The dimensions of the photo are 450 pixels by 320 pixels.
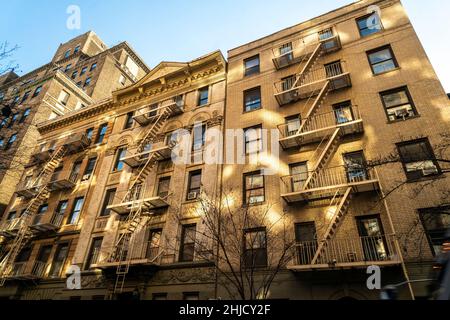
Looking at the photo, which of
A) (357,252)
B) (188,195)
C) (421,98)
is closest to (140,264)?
(188,195)

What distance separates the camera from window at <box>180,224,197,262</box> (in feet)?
52.9

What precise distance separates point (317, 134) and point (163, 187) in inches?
415

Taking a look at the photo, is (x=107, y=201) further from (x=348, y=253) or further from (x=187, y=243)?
(x=348, y=253)

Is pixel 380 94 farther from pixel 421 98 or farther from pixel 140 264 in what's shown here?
pixel 140 264

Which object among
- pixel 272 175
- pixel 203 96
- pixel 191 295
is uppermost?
pixel 203 96

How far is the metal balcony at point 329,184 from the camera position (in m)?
13.1

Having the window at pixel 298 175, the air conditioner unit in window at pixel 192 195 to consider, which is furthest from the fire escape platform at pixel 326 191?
the air conditioner unit in window at pixel 192 195

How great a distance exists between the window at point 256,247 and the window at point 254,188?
1657 mm

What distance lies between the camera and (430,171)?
12844mm

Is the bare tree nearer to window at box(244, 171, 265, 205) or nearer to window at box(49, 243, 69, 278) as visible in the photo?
window at box(244, 171, 265, 205)

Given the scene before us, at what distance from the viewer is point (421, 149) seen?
13430 mm

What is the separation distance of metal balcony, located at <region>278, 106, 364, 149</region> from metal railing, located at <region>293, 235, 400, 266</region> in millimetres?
5554

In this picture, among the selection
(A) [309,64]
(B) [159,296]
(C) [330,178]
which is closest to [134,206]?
(B) [159,296]
